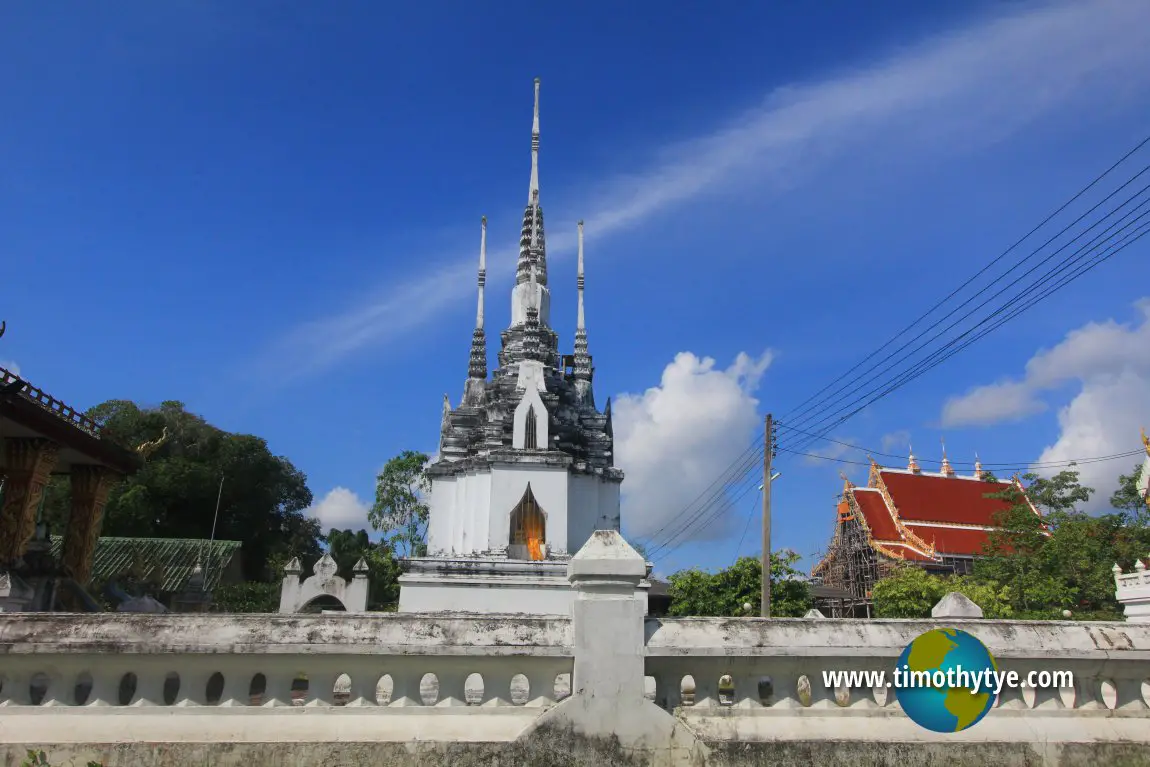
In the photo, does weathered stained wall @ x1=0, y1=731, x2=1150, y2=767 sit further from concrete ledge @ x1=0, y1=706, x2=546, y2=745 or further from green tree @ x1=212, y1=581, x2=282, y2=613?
green tree @ x1=212, y1=581, x2=282, y2=613

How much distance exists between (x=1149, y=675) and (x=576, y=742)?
449 centimetres

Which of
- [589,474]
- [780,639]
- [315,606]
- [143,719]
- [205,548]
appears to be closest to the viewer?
[143,719]

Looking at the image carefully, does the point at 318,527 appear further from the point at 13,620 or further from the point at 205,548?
the point at 13,620

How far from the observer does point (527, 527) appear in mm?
23062

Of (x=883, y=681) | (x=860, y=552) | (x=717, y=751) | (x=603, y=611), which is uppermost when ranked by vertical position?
(x=860, y=552)

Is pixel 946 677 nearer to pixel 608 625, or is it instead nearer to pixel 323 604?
pixel 608 625

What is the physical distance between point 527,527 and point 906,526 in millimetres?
26057

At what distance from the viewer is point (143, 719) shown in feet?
17.3

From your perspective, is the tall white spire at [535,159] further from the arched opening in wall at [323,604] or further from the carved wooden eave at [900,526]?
the carved wooden eave at [900,526]

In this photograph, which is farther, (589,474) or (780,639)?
(589,474)

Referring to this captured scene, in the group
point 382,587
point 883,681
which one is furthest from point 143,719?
point 382,587

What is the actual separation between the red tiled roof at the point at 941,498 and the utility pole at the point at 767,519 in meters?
24.0

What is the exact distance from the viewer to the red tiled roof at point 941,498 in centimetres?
4178

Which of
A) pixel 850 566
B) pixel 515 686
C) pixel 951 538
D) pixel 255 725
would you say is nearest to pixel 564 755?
pixel 515 686
